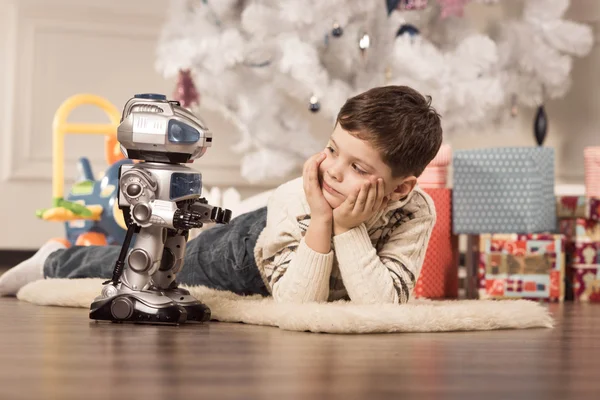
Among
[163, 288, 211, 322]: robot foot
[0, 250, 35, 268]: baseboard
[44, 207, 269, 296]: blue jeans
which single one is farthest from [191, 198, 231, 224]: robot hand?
[0, 250, 35, 268]: baseboard

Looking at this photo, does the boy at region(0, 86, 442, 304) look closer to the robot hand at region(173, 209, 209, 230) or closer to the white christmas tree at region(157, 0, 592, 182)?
the robot hand at region(173, 209, 209, 230)

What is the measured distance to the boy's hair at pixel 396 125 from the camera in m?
1.26

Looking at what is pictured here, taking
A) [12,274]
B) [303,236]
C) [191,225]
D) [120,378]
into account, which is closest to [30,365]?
[120,378]

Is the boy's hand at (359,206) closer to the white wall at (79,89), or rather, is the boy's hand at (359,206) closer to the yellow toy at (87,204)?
the yellow toy at (87,204)

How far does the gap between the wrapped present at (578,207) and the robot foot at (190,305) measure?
3.76ft

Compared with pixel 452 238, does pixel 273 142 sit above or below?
above

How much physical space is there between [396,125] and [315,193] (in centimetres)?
14

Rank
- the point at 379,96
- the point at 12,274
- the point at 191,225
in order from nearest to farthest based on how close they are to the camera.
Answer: the point at 191,225 → the point at 379,96 → the point at 12,274

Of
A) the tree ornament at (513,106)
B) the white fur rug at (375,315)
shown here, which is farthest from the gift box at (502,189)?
the white fur rug at (375,315)

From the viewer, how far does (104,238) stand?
247 cm

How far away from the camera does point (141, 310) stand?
3.96 ft

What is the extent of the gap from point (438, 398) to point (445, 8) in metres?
1.90

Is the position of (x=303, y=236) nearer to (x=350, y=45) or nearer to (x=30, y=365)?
(x=30, y=365)

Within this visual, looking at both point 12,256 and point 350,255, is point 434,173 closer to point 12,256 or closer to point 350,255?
point 350,255
